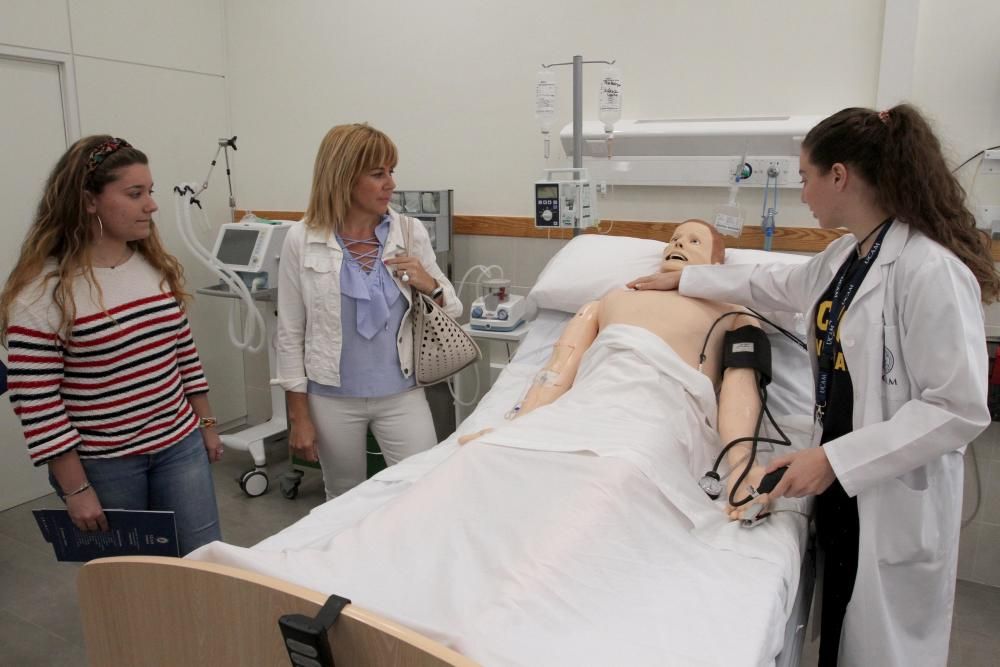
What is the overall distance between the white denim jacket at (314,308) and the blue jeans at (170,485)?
36 cm

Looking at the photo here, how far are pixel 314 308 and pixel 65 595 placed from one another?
140 centimetres

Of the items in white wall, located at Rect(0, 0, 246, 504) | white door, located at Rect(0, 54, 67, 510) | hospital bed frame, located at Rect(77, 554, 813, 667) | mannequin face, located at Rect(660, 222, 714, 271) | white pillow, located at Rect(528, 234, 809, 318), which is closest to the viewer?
hospital bed frame, located at Rect(77, 554, 813, 667)

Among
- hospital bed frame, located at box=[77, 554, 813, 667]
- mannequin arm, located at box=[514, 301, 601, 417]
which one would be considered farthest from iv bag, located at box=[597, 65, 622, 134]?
hospital bed frame, located at box=[77, 554, 813, 667]

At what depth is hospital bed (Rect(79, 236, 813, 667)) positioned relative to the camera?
987 millimetres

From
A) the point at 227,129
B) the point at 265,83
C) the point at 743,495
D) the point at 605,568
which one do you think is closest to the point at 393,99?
the point at 265,83

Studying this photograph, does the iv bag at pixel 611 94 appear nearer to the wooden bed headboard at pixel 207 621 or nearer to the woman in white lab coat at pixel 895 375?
the woman in white lab coat at pixel 895 375

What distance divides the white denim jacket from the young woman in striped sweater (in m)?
0.37

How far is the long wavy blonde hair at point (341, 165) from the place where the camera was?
1963mm

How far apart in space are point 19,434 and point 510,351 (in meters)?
2.13

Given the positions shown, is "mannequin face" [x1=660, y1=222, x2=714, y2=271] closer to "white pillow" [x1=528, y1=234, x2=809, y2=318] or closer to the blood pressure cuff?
"white pillow" [x1=528, y1=234, x2=809, y2=318]

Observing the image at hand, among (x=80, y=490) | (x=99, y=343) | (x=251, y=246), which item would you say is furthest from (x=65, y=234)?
(x=251, y=246)

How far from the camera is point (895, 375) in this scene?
137 cm

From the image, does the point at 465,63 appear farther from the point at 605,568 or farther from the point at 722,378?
the point at 605,568

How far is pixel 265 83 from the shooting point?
3738 millimetres
